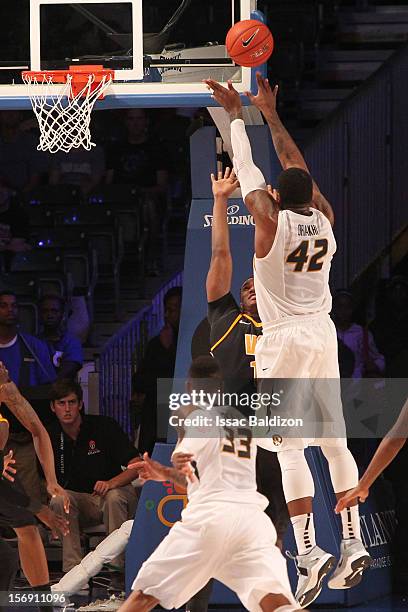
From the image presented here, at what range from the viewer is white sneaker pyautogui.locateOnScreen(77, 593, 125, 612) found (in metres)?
9.62

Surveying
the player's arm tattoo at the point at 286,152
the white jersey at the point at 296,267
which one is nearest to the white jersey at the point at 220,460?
the white jersey at the point at 296,267

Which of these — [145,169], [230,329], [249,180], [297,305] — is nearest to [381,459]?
[297,305]

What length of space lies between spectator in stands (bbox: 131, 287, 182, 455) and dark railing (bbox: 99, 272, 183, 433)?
0.70 m

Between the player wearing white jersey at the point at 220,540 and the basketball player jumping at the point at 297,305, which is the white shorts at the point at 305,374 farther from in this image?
the player wearing white jersey at the point at 220,540

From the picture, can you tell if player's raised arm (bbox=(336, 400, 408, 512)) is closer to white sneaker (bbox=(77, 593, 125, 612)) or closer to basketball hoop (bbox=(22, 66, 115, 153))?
white sneaker (bbox=(77, 593, 125, 612))

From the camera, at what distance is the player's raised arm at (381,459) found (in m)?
8.77

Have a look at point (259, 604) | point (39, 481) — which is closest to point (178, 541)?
point (259, 604)

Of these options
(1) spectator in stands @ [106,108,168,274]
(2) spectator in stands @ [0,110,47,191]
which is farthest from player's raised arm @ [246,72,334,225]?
(2) spectator in stands @ [0,110,47,191]

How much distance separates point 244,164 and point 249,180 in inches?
4.2

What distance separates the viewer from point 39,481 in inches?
419

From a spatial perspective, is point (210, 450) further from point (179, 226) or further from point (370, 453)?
point (179, 226)

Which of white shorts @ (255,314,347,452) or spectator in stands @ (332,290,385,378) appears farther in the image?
spectator in stands @ (332,290,385,378)

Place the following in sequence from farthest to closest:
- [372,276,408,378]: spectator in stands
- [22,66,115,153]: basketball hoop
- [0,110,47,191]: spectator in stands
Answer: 1. [0,110,47,191]: spectator in stands
2. [372,276,408,378]: spectator in stands
3. [22,66,115,153]: basketball hoop

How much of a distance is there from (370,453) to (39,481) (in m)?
2.39
